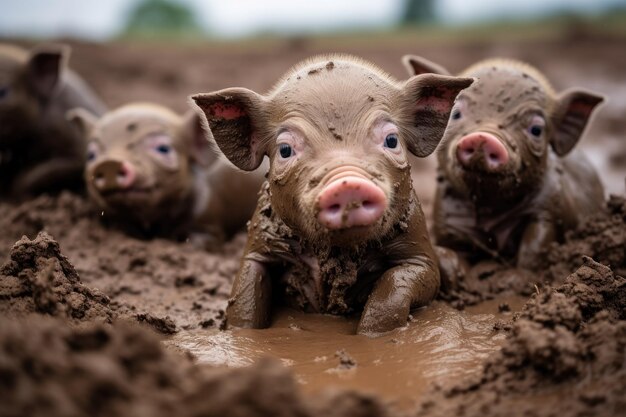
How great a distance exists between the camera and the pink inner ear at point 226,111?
4410 mm

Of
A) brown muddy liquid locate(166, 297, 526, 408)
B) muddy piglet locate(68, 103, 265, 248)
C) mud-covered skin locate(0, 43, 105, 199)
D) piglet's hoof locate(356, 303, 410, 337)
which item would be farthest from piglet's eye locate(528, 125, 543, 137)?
mud-covered skin locate(0, 43, 105, 199)

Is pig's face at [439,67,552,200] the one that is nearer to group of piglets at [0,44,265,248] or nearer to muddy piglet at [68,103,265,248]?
muddy piglet at [68,103,265,248]

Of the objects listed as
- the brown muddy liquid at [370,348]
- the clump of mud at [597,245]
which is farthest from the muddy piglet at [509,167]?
the brown muddy liquid at [370,348]

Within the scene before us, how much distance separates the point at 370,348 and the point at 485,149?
1.73 m

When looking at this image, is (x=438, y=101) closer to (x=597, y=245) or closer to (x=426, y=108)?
(x=426, y=108)

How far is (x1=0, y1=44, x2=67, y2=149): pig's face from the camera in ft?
25.5

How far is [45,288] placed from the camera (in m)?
3.51

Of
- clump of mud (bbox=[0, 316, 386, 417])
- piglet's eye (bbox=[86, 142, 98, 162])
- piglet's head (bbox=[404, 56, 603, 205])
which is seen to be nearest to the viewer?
clump of mud (bbox=[0, 316, 386, 417])

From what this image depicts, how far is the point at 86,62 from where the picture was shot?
14.7 metres

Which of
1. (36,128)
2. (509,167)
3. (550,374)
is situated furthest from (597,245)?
(36,128)

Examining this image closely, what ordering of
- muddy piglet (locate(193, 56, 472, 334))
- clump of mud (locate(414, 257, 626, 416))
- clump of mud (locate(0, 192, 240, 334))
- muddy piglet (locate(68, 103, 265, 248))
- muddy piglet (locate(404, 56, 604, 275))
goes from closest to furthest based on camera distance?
clump of mud (locate(414, 257, 626, 416)) < muddy piglet (locate(193, 56, 472, 334)) < clump of mud (locate(0, 192, 240, 334)) < muddy piglet (locate(404, 56, 604, 275)) < muddy piglet (locate(68, 103, 265, 248))

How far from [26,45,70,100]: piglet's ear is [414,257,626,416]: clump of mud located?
236 inches

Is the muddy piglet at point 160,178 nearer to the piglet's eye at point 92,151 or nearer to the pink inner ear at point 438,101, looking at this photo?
the piglet's eye at point 92,151

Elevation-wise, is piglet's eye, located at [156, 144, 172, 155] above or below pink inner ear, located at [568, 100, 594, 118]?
below
